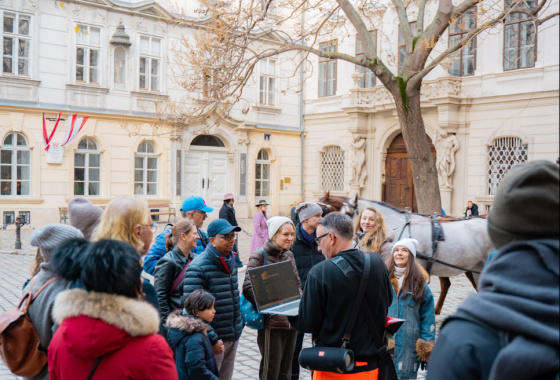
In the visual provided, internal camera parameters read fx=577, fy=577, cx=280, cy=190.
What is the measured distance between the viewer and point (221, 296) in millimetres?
4617

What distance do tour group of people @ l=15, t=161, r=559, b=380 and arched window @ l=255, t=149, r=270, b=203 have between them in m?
19.2

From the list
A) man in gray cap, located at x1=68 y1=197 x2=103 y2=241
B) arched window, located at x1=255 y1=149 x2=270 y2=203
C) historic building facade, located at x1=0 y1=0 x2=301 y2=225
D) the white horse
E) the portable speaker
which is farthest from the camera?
arched window, located at x1=255 y1=149 x2=270 y2=203

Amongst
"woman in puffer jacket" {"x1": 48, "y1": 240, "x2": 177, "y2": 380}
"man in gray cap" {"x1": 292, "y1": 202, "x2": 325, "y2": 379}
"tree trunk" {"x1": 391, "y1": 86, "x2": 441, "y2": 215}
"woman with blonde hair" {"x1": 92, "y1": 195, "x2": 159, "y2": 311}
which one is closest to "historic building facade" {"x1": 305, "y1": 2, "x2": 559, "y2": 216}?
"tree trunk" {"x1": 391, "y1": 86, "x2": 441, "y2": 215}

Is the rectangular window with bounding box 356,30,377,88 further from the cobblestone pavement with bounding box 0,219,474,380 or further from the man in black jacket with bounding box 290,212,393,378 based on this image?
the man in black jacket with bounding box 290,212,393,378

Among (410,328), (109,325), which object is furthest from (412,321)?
(109,325)

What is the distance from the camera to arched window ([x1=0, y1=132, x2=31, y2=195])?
771 inches

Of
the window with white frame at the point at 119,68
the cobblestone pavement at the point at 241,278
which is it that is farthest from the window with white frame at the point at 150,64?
the cobblestone pavement at the point at 241,278

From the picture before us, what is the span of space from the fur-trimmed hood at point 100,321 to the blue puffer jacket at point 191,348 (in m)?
1.59

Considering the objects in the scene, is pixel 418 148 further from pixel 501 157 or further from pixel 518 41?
pixel 518 41

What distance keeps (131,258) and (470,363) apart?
142 cm

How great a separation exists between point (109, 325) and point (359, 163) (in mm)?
22052

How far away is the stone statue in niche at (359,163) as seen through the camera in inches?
938

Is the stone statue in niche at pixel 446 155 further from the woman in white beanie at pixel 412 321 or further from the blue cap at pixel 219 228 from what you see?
the blue cap at pixel 219 228

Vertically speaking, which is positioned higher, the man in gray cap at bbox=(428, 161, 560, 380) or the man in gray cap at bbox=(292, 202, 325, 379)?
the man in gray cap at bbox=(428, 161, 560, 380)
